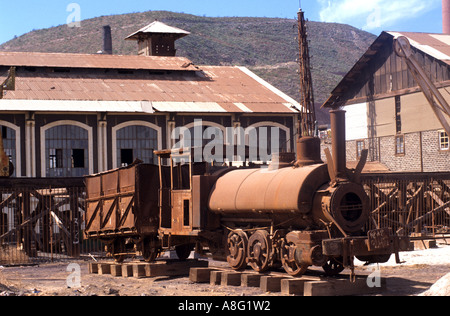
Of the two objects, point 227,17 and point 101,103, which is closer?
point 101,103

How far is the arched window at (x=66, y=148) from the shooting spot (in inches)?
1358

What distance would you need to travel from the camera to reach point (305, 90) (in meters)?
40.7

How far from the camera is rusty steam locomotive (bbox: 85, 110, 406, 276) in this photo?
45.7 ft

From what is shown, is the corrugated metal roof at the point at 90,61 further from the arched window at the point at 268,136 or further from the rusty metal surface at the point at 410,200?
the rusty metal surface at the point at 410,200

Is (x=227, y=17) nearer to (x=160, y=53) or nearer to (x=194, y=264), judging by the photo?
(x=160, y=53)

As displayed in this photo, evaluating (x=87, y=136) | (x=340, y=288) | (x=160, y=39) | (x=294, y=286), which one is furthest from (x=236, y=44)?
(x=340, y=288)

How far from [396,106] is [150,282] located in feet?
96.5

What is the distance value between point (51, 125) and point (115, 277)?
16910mm

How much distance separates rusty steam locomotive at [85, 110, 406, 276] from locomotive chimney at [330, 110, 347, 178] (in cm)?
2

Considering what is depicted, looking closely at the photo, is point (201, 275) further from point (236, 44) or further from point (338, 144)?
point (236, 44)

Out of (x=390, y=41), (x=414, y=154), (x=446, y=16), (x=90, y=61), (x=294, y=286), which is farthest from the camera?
(x=446, y=16)
